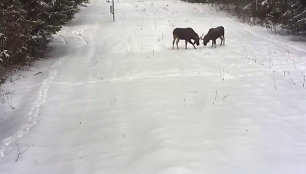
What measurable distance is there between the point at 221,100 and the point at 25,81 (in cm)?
710

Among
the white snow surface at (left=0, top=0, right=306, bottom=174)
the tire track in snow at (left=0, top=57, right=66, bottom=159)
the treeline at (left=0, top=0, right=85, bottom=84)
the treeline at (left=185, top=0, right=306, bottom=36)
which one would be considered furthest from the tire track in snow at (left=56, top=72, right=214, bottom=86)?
the treeline at (left=185, top=0, right=306, bottom=36)

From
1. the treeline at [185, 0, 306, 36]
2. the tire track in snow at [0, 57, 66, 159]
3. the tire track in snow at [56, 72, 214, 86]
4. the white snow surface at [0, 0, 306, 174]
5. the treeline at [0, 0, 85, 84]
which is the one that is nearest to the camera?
the white snow surface at [0, 0, 306, 174]

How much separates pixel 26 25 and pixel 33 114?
22.1 ft

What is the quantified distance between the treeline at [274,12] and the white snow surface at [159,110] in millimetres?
1223

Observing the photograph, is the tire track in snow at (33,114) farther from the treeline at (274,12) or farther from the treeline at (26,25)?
the treeline at (274,12)

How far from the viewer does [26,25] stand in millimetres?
16953

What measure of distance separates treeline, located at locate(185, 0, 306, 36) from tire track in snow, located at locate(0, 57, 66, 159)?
11.6 m

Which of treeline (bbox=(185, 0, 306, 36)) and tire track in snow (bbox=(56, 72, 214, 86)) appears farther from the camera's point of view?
treeline (bbox=(185, 0, 306, 36))

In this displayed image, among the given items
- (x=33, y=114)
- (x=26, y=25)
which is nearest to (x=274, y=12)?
(x=26, y=25)

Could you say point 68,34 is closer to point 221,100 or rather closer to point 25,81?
point 25,81

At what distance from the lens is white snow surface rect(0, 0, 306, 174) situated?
23.9 ft

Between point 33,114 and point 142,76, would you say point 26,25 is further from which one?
point 33,114

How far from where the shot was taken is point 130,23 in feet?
90.5

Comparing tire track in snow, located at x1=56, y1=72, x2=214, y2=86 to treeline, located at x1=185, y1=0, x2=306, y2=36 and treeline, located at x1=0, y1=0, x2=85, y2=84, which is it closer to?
treeline, located at x1=0, y1=0, x2=85, y2=84
